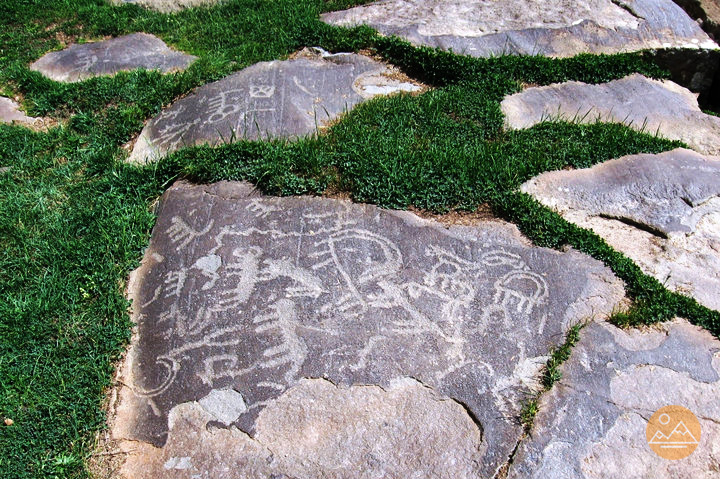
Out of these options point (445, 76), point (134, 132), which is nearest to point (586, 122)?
point (445, 76)

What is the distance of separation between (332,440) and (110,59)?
4432 millimetres

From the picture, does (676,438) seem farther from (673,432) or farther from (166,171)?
(166,171)

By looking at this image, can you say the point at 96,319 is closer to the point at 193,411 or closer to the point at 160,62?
the point at 193,411

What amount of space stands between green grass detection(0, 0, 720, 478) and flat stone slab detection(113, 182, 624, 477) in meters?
0.18

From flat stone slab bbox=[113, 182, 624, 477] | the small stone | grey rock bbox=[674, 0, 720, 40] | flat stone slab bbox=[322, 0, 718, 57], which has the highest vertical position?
grey rock bbox=[674, 0, 720, 40]

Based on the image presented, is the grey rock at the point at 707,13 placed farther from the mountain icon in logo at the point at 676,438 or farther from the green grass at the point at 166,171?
the mountain icon in logo at the point at 676,438

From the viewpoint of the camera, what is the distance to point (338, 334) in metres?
3.24

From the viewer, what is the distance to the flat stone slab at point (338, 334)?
2887mm

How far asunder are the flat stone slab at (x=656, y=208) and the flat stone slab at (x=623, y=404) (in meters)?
0.45

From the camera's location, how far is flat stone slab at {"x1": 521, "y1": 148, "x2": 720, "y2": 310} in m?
3.63

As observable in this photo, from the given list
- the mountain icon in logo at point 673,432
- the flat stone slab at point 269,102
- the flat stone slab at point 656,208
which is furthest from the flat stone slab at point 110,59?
the mountain icon in logo at point 673,432

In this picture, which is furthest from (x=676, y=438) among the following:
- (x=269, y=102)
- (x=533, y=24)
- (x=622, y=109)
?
(x=533, y=24)

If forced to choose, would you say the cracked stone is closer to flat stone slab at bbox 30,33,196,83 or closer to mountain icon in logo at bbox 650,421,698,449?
mountain icon in logo at bbox 650,421,698,449

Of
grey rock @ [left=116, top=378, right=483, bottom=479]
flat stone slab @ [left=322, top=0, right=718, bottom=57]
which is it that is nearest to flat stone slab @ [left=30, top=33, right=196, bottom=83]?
flat stone slab @ [left=322, top=0, right=718, bottom=57]
